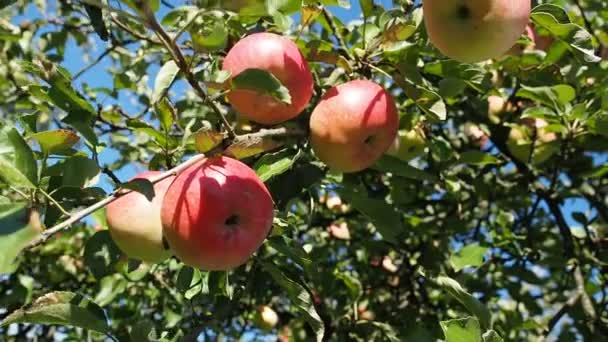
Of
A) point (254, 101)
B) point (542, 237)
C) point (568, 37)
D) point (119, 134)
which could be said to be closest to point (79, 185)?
point (254, 101)

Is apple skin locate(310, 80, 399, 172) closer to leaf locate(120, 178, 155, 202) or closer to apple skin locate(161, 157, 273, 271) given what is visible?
apple skin locate(161, 157, 273, 271)

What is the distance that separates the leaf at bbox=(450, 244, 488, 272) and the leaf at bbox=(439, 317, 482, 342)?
2.41ft

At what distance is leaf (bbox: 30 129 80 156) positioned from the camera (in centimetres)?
134

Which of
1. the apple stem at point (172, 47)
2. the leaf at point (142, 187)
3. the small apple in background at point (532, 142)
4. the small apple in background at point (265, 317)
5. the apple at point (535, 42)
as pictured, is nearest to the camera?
the apple stem at point (172, 47)

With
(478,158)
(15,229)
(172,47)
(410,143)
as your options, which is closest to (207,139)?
(172,47)

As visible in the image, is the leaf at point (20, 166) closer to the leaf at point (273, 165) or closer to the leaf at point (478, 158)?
the leaf at point (273, 165)

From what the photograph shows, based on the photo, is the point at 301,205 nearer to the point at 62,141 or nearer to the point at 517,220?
the point at 517,220

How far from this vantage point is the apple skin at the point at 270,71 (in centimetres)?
141

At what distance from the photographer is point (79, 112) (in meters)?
1.42

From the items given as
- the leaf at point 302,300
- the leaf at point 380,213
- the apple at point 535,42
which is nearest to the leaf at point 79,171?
the leaf at point 302,300

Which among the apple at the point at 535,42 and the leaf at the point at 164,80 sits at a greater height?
the leaf at the point at 164,80

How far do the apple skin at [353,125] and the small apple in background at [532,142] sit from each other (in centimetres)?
96

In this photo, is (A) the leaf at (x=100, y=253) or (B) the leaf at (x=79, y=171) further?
(A) the leaf at (x=100, y=253)

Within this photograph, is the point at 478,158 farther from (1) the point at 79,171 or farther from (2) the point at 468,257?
(1) the point at 79,171
